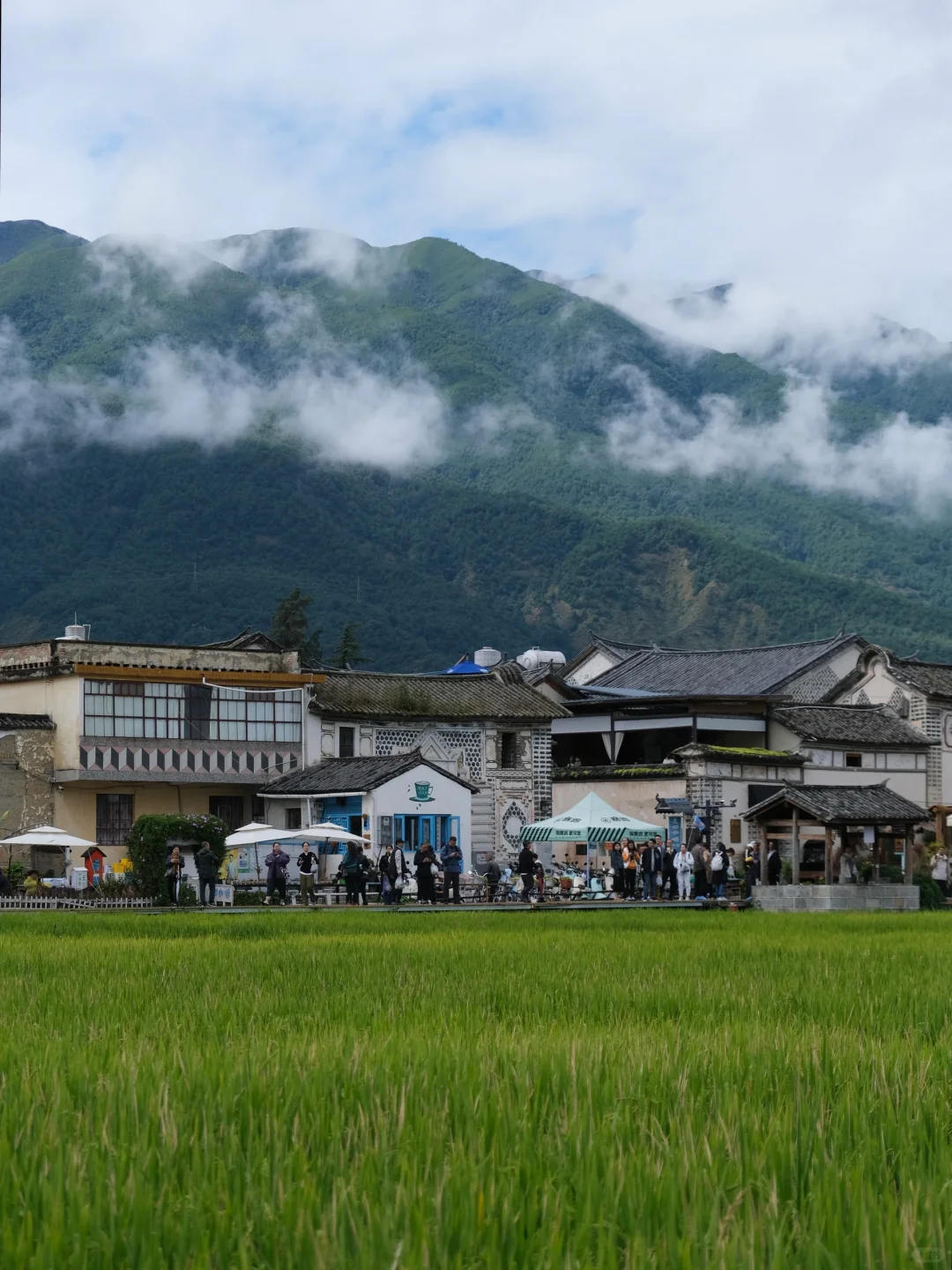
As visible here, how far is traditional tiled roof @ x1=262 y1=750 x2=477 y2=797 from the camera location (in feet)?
151

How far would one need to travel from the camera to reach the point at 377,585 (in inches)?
4958

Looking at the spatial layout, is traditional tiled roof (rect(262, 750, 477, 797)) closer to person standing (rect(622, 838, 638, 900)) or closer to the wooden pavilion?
person standing (rect(622, 838, 638, 900))

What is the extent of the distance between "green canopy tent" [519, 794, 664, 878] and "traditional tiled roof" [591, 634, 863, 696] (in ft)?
59.1

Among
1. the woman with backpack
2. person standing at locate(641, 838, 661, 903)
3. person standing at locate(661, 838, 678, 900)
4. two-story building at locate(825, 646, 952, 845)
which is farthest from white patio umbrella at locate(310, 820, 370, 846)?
two-story building at locate(825, 646, 952, 845)

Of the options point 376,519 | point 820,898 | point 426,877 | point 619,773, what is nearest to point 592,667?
point 619,773

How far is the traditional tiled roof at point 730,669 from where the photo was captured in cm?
5938

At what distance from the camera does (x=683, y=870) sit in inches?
1544

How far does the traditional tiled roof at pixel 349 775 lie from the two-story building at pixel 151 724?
1.09 m

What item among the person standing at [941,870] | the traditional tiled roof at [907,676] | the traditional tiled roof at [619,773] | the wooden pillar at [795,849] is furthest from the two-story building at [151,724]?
the traditional tiled roof at [907,676]

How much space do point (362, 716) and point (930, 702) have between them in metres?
17.4

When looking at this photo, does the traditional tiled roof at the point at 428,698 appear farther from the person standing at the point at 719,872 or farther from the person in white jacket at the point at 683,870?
the person standing at the point at 719,872

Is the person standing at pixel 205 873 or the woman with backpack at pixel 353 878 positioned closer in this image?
the person standing at pixel 205 873

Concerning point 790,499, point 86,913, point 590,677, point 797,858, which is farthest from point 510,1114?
point 790,499

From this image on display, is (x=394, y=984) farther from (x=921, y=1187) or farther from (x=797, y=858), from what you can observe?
(x=797, y=858)
